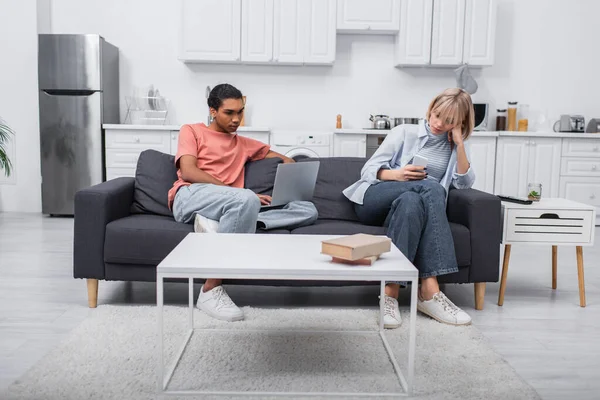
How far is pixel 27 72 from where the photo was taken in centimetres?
537

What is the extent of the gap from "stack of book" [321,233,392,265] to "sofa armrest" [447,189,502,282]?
88 centimetres

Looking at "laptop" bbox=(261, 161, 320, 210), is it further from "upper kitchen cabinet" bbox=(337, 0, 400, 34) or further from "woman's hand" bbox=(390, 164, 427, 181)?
"upper kitchen cabinet" bbox=(337, 0, 400, 34)

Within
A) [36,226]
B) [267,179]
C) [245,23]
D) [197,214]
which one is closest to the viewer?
[197,214]

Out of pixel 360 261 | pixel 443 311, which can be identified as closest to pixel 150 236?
pixel 360 261

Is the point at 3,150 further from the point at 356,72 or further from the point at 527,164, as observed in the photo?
the point at 527,164

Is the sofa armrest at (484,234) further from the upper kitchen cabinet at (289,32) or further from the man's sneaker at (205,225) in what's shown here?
the upper kitchen cabinet at (289,32)

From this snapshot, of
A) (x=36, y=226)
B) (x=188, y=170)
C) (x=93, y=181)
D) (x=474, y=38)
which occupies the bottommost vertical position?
(x=36, y=226)

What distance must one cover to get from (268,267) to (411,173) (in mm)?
1231

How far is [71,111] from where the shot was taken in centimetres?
502

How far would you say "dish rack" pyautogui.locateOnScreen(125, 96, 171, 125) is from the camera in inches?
207

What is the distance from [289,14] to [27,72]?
7.79 ft

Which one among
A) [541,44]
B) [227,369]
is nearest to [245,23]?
[541,44]

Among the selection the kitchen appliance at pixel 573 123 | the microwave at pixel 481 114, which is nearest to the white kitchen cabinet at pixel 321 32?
the microwave at pixel 481 114

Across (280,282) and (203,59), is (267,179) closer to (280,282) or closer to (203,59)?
(280,282)
